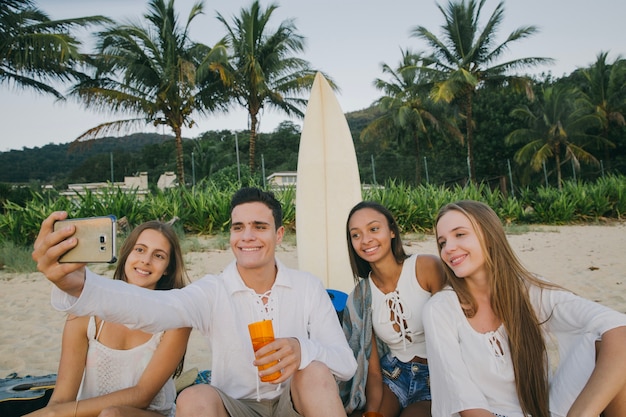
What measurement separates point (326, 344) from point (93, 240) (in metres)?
1.13

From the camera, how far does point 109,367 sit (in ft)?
6.13

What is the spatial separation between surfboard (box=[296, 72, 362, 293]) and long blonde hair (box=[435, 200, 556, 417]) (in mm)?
2177

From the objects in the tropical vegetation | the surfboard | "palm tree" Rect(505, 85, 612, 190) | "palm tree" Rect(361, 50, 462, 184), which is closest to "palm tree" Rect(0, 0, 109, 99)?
the tropical vegetation

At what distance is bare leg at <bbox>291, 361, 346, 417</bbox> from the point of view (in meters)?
1.59

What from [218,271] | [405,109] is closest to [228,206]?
[218,271]

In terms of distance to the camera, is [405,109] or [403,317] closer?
[403,317]

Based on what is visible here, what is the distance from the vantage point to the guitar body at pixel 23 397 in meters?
1.98

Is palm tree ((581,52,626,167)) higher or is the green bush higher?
palm tree ((581,52,626,167))

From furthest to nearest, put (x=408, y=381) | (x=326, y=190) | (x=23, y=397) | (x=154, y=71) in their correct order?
(x=154, y=71) < (x=326, y=190) < (x=408, y=381) < (x=23, y=397)

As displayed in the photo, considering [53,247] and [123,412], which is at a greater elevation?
[53,247]

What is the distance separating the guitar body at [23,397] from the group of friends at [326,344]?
1.21 ft

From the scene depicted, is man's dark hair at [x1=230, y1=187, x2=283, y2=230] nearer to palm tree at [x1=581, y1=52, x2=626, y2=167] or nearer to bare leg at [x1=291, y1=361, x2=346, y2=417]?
bare leg at [x1=291, y1=361, x2=346, y2=417]

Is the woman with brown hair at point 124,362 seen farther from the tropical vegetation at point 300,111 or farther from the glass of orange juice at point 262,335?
the tropical vegetation at point 300,111

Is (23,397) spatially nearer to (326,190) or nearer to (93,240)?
(93,240)
